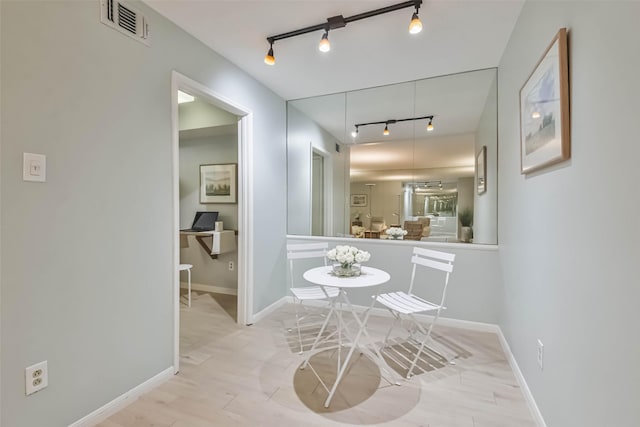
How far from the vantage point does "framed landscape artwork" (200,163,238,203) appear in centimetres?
420

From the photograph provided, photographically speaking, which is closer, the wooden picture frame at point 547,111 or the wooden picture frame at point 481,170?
the wooden picture frame at point 547,111

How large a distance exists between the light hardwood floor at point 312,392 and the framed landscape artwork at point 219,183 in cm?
211

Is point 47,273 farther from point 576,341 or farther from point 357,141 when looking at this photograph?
point 357,141

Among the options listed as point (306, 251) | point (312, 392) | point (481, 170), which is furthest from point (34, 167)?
point (481, 170)

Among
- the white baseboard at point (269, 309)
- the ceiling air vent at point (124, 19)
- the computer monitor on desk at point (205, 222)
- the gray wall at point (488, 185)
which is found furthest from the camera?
the computer monitor on desk at point (205, 222)

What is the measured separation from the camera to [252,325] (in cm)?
304

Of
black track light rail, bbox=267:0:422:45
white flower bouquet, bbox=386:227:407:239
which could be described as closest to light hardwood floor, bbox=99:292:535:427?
white flower bouquet, bbox=386:227:407:239

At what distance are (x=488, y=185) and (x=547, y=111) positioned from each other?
1.57 metres

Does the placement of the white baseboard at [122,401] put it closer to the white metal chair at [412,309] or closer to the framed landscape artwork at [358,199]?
the white metal chair at [412,309]

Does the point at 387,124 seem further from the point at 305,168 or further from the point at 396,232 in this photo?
the point at 396,232

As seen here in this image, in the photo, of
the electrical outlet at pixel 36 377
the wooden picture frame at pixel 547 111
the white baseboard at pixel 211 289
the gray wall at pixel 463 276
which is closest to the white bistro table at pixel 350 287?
the gray wall at pixel 463 276

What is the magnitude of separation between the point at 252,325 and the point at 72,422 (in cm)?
160

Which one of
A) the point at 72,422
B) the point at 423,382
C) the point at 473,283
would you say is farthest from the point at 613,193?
the point at 72,422

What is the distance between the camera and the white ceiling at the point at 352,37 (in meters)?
1.99
